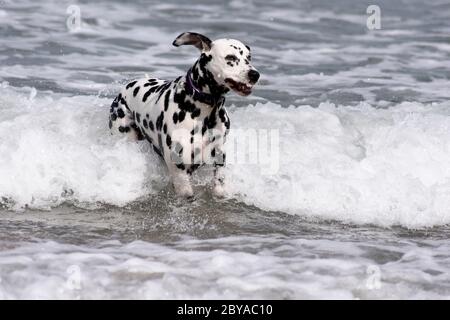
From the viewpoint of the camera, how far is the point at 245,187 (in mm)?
8672

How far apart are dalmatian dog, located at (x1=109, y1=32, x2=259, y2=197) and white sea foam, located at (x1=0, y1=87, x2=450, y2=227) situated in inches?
22.1

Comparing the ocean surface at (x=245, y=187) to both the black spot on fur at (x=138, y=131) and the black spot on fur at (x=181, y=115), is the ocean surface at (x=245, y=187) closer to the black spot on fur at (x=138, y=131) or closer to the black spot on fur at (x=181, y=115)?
the black spot on fur at (x=138, y=131)

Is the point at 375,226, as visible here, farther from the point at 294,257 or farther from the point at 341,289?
the point at 341,289

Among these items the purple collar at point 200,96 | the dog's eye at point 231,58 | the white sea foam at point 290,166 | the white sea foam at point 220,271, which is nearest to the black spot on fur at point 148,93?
the white sea foam at point 290,166

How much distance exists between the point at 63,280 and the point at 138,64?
8655 millimetres

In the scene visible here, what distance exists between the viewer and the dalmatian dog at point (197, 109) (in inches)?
293

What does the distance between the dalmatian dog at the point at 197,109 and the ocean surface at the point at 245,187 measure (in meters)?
0.49

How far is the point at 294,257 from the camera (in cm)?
670

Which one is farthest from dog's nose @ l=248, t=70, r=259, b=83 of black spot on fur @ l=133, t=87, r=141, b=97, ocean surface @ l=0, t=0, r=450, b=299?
black spot on fur @ l=133, t=87, r=141, b=97

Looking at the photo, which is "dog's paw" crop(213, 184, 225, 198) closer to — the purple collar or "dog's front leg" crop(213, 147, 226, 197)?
"dog's front leg" crop(213, 147, 226, 197)

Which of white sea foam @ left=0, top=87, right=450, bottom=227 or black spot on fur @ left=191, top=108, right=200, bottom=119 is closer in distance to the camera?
black spot on fur @ left=191, top=108, right=200, bottom=119

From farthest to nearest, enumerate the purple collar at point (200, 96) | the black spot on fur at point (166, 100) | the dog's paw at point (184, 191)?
1. the dog's paw at point (184, 191)
2. the black spot on fur at point (166, 100)
3. the purple collar at point (200, 96)

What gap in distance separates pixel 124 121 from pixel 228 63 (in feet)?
6.05

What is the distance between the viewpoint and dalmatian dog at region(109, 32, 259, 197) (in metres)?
7.44
